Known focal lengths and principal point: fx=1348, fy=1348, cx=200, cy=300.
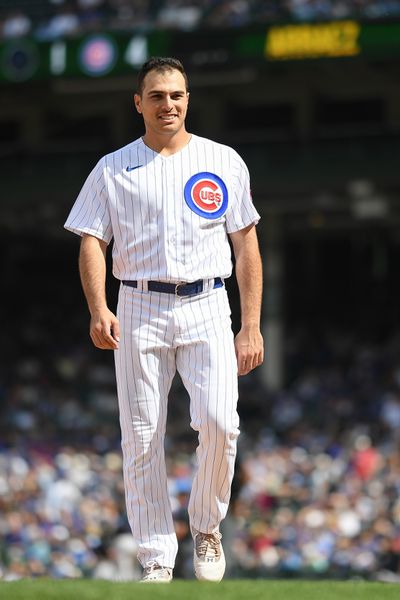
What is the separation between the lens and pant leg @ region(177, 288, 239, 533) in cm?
493

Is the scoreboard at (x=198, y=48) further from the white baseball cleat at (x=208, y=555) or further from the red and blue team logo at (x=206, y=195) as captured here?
the white baseball cleat at (x=208, y=555)

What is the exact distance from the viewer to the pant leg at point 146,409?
495cm

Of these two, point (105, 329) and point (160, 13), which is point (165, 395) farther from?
point (160, 13)

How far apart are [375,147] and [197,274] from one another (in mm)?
15267

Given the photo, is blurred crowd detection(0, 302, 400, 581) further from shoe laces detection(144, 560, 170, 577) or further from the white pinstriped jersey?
the white pinstriped jersey

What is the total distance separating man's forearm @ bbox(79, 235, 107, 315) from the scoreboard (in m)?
12.8

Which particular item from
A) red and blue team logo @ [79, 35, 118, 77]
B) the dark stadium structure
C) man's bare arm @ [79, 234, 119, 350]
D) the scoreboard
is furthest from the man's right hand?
red and blue team logo @ [79, 35, 118, 77]

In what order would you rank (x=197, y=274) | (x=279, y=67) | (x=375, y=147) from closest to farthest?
(x=197, y=274)
(x=279, y=67)
(x=375, y=147)

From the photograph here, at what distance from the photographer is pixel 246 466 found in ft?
49.2

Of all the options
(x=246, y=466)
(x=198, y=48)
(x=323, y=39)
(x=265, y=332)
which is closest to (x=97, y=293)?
(x=246, y=466)

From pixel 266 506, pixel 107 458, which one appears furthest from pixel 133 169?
pixel 107 458

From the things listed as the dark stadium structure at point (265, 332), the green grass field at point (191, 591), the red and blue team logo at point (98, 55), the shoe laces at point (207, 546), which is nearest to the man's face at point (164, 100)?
the shoe laces at point (207, 546)

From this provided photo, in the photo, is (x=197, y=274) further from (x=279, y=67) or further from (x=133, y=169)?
(x=279, y=67)

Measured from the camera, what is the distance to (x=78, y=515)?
13.2 metres
